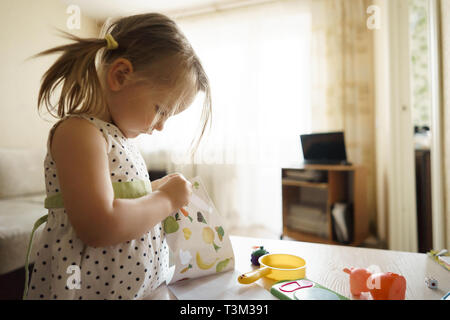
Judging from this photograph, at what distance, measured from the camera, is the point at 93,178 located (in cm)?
40

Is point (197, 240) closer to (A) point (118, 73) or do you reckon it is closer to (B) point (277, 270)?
(B) point (277, 270)

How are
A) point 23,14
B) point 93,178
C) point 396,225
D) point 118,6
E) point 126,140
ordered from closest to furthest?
1. point 93,178
2. point 126,140
3. point 396,225
4. point 23,14
5. point 118,6

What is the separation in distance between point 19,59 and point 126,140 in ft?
7.98

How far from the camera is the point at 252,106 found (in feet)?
9.73

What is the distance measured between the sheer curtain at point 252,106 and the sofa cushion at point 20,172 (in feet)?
4.57

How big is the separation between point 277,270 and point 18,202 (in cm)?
190

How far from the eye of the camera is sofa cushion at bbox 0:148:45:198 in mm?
1974

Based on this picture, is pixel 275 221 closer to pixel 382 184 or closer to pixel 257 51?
pixel 382 184

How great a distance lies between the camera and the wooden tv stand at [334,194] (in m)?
2.12

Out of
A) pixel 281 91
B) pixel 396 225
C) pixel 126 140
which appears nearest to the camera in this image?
pixel 126 140

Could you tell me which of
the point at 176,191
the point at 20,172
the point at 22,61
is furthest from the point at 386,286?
the point at 22,61

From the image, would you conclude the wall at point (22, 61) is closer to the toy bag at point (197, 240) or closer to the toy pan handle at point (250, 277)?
the toy bag at point (197, 240)
